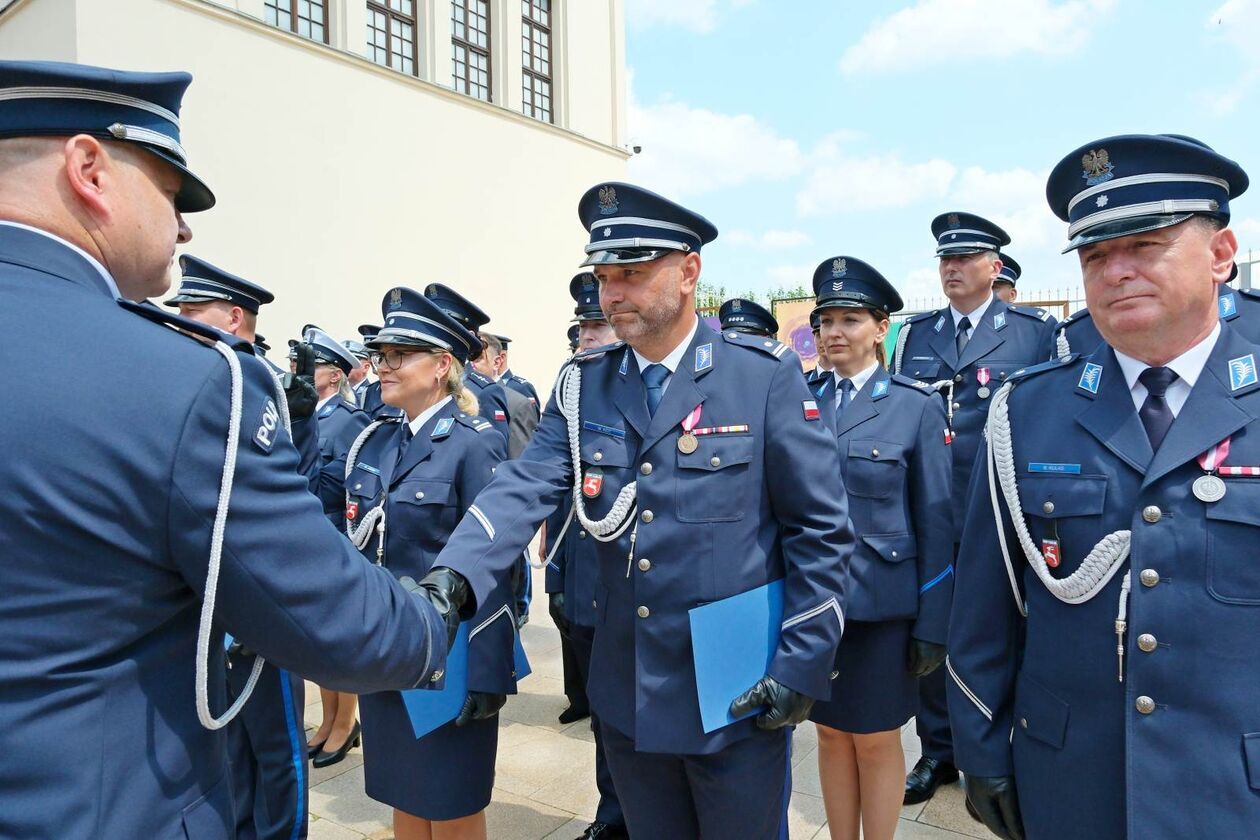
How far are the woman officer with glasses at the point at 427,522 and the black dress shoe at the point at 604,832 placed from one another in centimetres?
80

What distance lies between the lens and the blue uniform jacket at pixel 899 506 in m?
3.31

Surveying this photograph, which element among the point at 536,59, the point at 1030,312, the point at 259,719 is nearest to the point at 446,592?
the point at 259,719

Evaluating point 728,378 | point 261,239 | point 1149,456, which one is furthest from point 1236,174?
point 261,239

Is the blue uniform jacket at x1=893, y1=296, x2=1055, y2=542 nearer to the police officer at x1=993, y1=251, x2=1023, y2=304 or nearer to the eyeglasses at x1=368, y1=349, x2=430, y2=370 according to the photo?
the police officer at x1=993, y1=251, x2=1023, y2=304

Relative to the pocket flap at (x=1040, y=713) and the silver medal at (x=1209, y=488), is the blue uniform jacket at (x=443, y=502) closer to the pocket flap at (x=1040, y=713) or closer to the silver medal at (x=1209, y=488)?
the pocket flap at (x=1040, y=713)

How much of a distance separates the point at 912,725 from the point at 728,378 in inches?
136

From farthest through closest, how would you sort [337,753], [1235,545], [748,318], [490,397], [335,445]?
1. [748,318]
2. [490,397]
3. [335,445]
4. [337,753]
5. [1235,545]

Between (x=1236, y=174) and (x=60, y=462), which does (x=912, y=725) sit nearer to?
(x=1236, y=174)

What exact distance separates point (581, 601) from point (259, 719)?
1619mm

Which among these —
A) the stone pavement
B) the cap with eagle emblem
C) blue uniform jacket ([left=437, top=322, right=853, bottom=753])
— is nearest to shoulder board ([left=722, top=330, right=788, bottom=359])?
blue uniform jacket ([left=437, top=322, right=853, bottom=753])

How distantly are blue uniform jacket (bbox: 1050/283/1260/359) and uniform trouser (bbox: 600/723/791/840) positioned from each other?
1.87 metres

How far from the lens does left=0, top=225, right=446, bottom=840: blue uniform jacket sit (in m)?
1.25

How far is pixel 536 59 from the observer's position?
20375 mm

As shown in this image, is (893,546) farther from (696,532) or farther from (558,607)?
(558,607)
